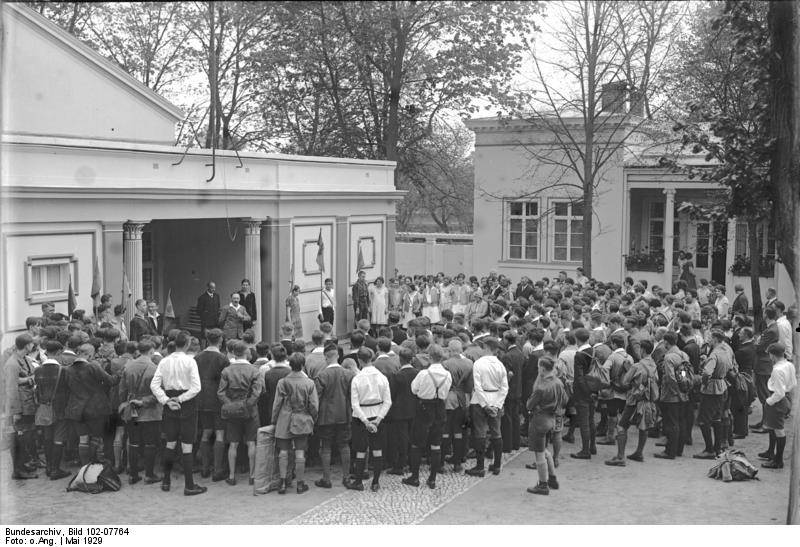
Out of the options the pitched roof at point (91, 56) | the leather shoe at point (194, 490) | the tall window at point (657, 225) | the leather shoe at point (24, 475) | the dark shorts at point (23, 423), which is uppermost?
the pitched roof at point (91, 56)

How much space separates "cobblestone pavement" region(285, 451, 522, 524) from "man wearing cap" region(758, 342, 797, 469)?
354cm

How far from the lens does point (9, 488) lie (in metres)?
9.62

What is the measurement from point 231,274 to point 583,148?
41.9 ft

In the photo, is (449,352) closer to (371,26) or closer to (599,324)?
(599,324)

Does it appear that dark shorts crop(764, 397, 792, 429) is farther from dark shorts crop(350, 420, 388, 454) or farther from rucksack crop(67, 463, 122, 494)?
rucksack crop(67, 463, 122, 494)

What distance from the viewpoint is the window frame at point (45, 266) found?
1352 centimetres

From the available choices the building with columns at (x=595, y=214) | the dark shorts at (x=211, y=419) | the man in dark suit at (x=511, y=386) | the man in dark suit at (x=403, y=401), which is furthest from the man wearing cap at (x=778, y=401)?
the building with columns at (x=595, y=214)

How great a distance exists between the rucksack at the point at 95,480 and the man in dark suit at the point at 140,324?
4035 mm

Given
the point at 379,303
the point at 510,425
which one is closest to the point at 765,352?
Result: the point at 510,425

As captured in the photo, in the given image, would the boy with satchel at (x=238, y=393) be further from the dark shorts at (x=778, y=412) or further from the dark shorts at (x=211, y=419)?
the dark shorts at (x=778, y=412)

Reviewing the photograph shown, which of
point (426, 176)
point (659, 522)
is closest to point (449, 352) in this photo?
point (659, 522)

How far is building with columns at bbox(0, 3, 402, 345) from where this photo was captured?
1384 cm

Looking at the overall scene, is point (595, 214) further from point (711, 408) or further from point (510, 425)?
point (510, 425)

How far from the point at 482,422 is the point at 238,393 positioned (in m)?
2.90
